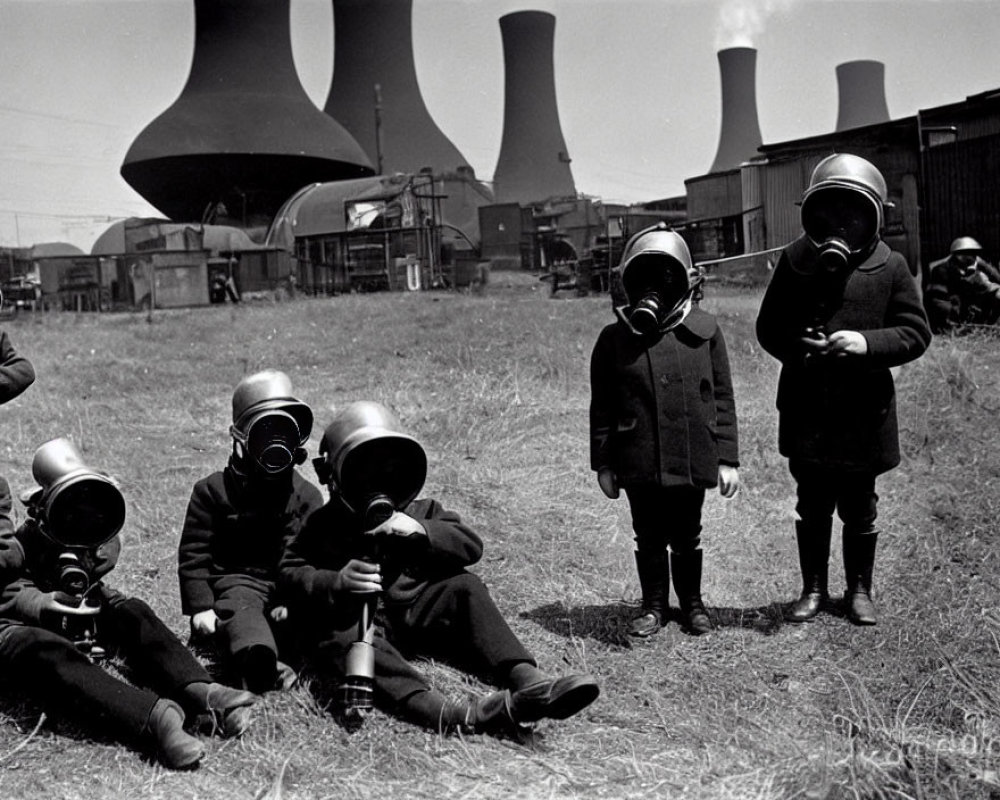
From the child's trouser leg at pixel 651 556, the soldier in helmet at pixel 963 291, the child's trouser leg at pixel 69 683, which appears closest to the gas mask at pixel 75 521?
the child's trouser leg at pixel 69 683

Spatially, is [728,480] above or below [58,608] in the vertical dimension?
above

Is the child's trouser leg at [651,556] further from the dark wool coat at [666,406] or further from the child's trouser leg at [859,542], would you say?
the child's trouser leg at [859,542]

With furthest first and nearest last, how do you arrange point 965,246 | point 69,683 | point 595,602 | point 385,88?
point 385,88 → point 965,246 → point 595,602 → point 69,683

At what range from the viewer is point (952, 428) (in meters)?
7.20

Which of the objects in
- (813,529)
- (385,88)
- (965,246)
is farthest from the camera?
(385,88)

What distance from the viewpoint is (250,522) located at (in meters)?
3.61

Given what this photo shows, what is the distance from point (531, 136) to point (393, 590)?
145 feet

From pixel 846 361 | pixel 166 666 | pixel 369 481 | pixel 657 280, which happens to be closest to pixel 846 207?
pixel 846 361

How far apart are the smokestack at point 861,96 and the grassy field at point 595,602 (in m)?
37.7

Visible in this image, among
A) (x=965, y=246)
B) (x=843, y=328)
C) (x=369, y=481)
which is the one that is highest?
(x=965, y=246)

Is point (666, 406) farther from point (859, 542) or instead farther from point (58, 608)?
point (58, 608)

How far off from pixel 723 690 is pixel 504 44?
43305mm

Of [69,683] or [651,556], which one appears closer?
[69,683]

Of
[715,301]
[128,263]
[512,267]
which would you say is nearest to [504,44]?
[512,267]
